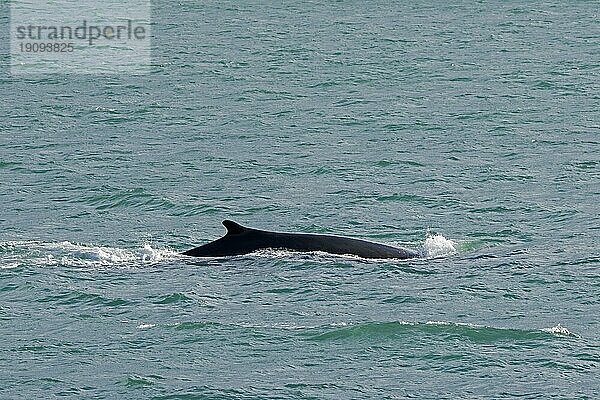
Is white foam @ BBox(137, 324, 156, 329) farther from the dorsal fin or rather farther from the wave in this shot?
the dorsal fin

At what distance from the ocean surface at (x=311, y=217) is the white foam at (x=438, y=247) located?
6 cm

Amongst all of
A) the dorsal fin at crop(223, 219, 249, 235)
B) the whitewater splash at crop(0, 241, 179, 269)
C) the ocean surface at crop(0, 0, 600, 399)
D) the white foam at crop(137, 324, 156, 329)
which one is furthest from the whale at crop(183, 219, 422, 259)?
the white foam at crop(137, 324, 156, 329)

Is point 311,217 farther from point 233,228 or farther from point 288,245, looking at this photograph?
point 233,228

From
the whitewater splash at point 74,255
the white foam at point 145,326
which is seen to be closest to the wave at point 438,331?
the white foam at point 145,326

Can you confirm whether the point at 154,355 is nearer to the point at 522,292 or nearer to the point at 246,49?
→ the point at 522,292

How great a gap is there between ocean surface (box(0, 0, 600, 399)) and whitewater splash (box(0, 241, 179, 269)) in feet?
0.23

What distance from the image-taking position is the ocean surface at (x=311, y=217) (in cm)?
1881

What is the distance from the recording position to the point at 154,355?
19.2 m

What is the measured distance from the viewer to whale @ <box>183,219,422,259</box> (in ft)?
75.6

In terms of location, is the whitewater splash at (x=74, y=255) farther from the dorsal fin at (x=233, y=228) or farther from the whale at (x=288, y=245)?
the dorsal fin at (x=233, y=228)

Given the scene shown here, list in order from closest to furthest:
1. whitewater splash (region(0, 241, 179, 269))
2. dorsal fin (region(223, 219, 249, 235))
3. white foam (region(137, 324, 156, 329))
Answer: white foam (region(137, 324, 156, 329)) < dorsal fin (region(223, 219, 249, 235)) < whitewater splash (region(0, 241, 179, 269))

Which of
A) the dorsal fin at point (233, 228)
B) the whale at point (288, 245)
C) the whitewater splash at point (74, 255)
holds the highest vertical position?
the dorsal fin at point (233, 228)

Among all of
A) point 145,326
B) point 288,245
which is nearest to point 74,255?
point 288,245

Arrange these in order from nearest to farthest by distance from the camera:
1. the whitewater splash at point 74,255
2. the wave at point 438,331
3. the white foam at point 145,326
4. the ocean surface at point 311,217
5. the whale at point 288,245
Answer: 1. the ocean surface at point 311,217
2. the wave at point 438,331
3. the white foam at point 145,326
4. the whale at point 288,245
5. the whitewater splash at point 74,255
